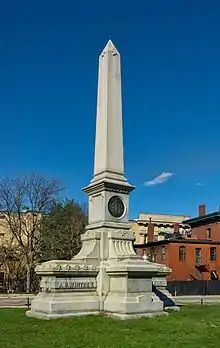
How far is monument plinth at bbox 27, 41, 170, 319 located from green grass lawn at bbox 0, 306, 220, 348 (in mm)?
798

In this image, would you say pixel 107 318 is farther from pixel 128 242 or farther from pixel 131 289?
pixel 128 242

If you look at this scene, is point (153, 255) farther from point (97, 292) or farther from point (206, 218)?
point (97, 292)

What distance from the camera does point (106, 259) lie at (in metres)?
16.4

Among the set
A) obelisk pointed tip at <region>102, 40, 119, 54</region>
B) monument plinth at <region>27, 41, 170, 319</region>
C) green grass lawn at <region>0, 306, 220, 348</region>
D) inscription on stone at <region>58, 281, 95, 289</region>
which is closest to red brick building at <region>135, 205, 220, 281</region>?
monument plinth at <region>27, 41, 170, 319</region>

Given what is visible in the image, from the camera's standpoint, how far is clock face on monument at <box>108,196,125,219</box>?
17078mm

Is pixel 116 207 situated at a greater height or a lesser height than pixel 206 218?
lesser

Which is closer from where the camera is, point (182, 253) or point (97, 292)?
point (97, 292)

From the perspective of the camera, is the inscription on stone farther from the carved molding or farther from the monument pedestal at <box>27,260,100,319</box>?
the carved molding

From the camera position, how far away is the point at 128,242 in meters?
17.1

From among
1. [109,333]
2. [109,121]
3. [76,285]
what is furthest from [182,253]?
[109,333]

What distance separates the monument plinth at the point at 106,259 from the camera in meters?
14.5

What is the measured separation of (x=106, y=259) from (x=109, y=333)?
215 inches

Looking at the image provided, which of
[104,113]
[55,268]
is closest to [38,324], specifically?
[55,268]

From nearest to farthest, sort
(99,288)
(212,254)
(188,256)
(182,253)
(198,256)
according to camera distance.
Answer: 1. (99,288)
2. (182,253)
3. (188,256)
4. (198,256)
5. (212,254)
